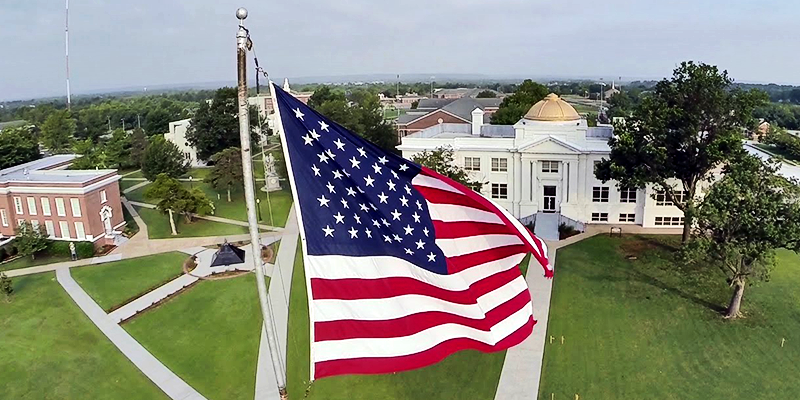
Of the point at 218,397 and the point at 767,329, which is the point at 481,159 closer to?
the point at 767,329

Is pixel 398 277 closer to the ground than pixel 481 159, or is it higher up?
higher up

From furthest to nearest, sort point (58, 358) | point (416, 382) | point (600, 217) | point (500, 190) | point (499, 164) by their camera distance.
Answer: point (500, 190), point (499, 164), point (600, 217), point (58, 358), point (416, 382)

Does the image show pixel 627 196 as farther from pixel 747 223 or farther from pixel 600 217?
pixel 747 223

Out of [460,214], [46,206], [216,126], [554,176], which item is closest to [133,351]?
[460,214]

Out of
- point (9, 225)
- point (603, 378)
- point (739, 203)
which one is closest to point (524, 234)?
point (603, 378)

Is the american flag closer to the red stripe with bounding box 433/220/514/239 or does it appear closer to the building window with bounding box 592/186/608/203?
the red stripe with bounding box 433/220/514/239

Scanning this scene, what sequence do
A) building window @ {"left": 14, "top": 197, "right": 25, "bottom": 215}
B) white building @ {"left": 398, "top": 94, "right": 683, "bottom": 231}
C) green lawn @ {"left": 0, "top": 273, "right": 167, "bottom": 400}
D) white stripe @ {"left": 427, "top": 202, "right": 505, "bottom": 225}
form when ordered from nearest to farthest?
white stripe @ {"left": 427, "top": 202, "right": 505, "bottom": 225} → green lawn @ {"left": 0, "top": 273, "right": 167, "bottom": 400} → building window @ {"left": 14, "top": 197, "right": 25, "bottom": 215} → white building @ {"left": 398, "top": 94, "right": 683, "bottom": 231}

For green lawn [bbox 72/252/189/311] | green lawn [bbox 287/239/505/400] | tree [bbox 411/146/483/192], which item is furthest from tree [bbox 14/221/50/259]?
tree [bbox 411/146/483/192]
